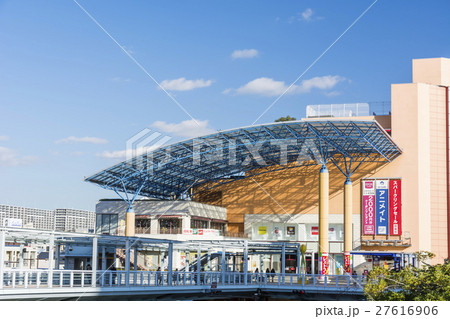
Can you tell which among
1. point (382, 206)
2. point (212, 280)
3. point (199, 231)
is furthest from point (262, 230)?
point (212, 280)

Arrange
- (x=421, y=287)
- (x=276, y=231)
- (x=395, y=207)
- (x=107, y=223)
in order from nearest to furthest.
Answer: (x=421, y=287) < (x=395, y=207) < (x=107, y=223) < (x=276, y=231)

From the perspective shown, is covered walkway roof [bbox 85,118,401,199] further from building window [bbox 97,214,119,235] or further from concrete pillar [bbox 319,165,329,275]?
building window [bbox 97,214,119,235]

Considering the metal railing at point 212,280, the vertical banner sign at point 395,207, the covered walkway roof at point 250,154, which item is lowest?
the metal railing at point 212,280

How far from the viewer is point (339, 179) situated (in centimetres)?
6788

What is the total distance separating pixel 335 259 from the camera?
66938 millimetres

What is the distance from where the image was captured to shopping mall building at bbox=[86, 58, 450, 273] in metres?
60.7

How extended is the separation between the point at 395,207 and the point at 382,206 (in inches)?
54.0

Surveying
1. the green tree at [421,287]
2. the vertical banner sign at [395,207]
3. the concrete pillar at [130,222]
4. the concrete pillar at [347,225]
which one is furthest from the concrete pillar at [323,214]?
the green tree at [421,287]

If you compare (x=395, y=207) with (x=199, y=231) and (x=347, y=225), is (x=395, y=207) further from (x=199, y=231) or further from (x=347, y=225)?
(x=199, y=231)

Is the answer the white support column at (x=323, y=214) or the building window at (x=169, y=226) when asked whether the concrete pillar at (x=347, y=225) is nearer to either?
the white support column at (x=323, y=214)

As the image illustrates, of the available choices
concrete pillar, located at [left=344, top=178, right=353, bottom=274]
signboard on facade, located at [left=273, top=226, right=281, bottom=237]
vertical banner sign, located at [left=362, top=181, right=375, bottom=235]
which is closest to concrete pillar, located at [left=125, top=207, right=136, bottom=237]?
signboard on facade, located at [left=273, top=226, right=281, bottom=237]

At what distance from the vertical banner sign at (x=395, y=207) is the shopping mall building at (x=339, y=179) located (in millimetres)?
100

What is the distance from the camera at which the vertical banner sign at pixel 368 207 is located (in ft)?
212
